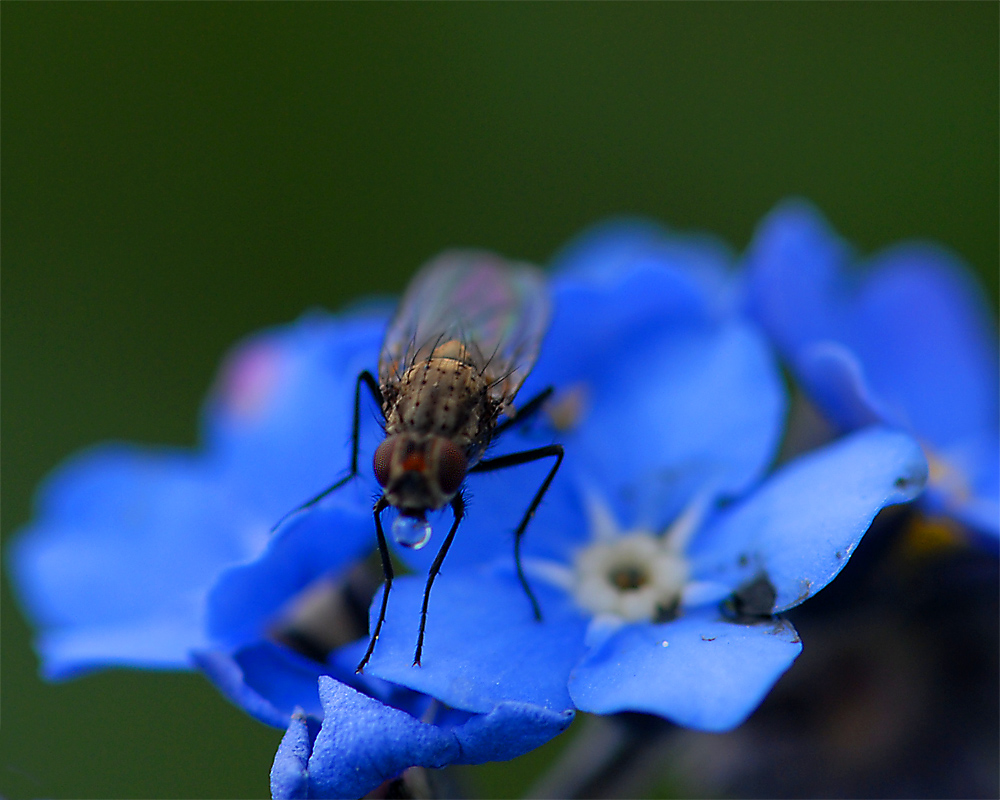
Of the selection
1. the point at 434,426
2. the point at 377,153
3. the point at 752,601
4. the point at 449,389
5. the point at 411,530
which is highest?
the point at 377,153

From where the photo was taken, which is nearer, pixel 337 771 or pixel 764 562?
pixel 337 771

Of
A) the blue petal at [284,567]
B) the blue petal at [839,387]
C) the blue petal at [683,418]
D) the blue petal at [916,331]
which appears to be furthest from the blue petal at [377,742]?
the blue petal at [916,331]

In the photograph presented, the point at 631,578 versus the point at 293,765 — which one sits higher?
the point at 631,578

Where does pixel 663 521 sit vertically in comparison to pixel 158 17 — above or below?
below

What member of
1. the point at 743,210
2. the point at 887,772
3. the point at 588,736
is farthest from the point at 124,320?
the point at 887,772

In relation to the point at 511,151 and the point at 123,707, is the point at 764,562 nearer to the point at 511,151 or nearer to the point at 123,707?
the point at 123,707

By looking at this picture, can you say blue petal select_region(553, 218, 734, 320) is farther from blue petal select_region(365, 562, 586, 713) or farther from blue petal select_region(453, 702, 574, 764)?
blue petal select_region(453, 702, 574, 764)

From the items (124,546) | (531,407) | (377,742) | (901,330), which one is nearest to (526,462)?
(531,407)

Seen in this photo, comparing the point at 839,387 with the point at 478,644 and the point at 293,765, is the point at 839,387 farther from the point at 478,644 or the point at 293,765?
the point at 293,765
